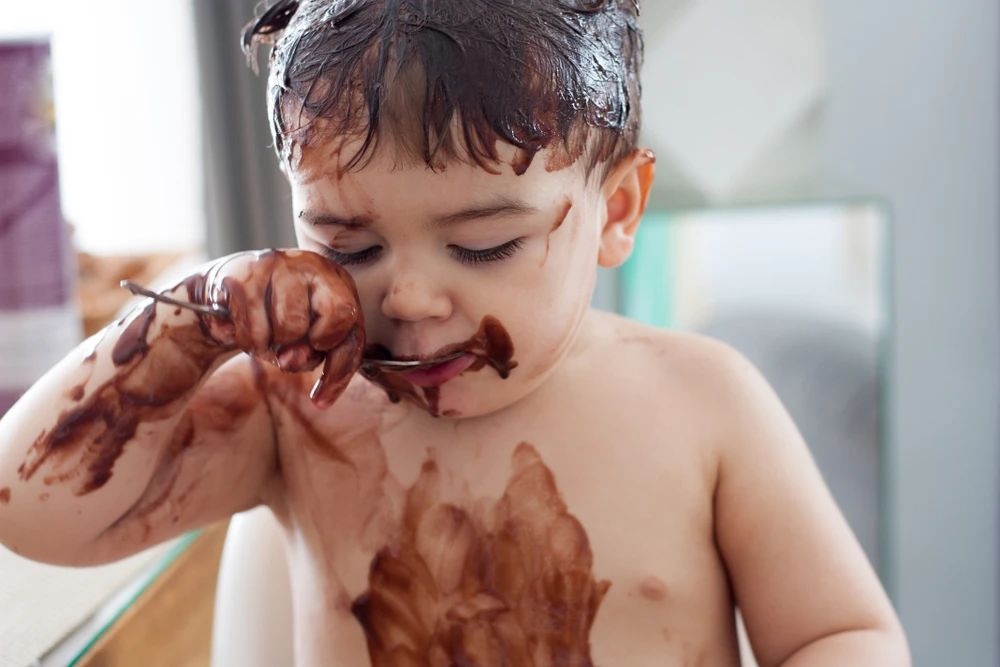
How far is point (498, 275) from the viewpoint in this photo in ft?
1.84

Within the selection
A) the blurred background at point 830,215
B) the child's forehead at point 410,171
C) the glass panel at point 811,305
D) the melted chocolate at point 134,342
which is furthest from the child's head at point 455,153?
the glass panel at point 811,305

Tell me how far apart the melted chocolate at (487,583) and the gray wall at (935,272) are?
Answer: 844mm

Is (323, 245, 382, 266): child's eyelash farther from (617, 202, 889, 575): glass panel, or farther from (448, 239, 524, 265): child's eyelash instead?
(617, 202, 889, 575): glass panel

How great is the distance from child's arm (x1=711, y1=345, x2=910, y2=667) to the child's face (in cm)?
17

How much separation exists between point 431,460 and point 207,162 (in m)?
0.58

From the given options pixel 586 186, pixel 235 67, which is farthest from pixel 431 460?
pixel 235 67

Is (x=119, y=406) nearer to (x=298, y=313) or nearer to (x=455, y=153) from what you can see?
(x=298, y=313)

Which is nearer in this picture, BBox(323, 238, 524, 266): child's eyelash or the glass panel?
BBox(323, 238, 524, 266): child's eyelash

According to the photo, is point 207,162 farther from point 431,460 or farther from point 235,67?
point 431,460

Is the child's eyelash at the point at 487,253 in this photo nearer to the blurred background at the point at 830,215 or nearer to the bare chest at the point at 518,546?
the bare chest at the point at 518,546

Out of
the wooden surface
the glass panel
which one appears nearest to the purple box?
the wooden surface

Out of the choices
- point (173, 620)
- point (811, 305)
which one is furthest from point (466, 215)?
point (811, 305)

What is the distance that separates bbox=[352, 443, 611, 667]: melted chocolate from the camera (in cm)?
64

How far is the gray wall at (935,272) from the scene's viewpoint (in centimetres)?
127
